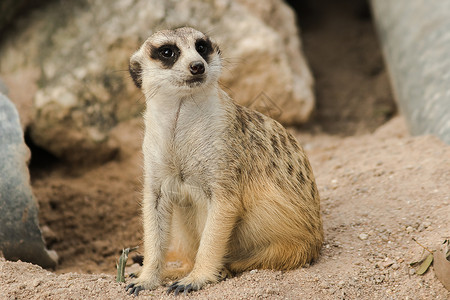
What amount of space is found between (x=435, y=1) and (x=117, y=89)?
3.06 metres

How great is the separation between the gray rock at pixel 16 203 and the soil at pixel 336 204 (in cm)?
30

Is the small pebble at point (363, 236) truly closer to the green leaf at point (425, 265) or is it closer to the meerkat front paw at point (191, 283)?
the green leaf at point (425, 265)

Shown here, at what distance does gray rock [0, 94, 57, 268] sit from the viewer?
140 inches

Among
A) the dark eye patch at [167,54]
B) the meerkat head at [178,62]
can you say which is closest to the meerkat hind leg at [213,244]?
the meerkat head at [178,62]

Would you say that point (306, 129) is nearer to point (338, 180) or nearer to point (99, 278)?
point (338, 180)

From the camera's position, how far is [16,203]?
11.8 ft

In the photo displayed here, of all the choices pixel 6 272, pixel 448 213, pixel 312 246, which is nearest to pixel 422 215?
pixel 448 213

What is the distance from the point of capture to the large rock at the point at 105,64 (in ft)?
17.9

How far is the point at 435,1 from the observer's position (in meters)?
5.20

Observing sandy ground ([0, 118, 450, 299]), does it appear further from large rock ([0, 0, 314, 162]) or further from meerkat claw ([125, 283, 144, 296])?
large rock ([0, 0, 314, 162])

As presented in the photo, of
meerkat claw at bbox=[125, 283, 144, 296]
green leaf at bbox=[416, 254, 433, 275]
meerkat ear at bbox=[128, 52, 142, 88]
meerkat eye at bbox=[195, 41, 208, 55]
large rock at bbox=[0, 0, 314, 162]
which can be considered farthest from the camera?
large rock at bbox=[0, 0, 314, 162]

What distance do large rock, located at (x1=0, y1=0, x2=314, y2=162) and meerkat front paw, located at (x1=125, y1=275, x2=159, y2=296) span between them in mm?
2589

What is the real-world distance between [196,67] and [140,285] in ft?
3.88

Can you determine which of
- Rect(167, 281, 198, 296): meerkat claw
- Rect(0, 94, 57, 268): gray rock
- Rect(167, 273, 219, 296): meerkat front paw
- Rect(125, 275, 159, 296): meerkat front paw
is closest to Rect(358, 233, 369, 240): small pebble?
Rect(167, 273, 219, 296): meerkat front paw
